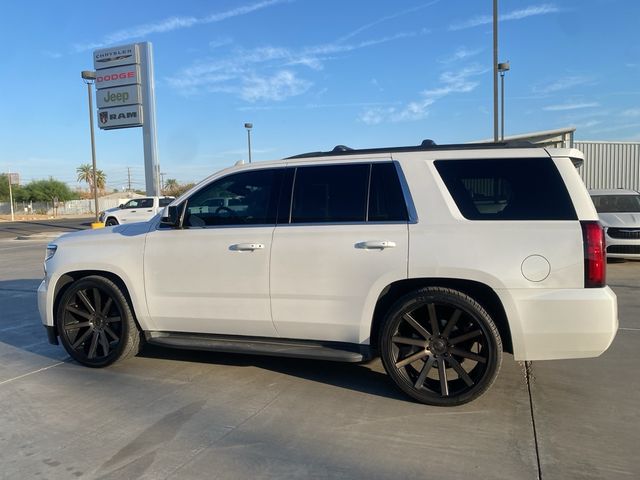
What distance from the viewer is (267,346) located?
4.44 m

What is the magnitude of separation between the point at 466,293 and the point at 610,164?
18858 mm

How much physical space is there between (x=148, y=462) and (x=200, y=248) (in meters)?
1.85

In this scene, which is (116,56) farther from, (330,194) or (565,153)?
(565,153)

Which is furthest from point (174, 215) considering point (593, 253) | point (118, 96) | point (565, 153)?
point (118, 96)

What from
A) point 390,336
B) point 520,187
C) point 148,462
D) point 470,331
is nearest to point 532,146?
point 520,187

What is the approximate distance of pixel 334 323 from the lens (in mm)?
4227

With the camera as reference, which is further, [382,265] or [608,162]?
[608,162]

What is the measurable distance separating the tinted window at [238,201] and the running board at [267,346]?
1.02 m

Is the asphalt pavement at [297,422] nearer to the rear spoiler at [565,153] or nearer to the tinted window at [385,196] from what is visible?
the tinted window at [385,196]

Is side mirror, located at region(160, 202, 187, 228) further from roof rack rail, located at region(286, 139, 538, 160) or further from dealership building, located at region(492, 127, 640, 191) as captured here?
dealership building, located at region(492, 127, 640, 191)

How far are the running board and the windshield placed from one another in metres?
9.65

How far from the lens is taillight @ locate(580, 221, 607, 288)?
3.68 m

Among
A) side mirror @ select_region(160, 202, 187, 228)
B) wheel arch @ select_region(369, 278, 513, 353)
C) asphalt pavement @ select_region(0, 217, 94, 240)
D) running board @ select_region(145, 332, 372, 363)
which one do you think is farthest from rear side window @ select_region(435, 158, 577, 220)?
asphalt pavement @ select_region(0, 217, 94, 240)

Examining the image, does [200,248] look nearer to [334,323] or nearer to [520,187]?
[334,323]
